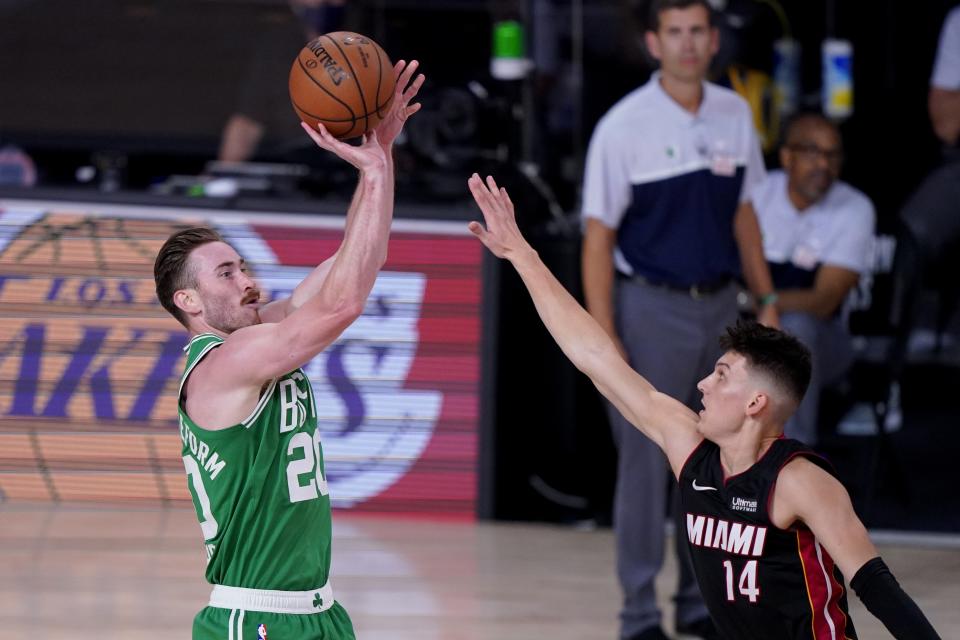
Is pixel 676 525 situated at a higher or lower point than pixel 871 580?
lower

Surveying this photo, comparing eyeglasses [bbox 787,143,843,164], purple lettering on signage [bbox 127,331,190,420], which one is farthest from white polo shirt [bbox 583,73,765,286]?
purple lettering on signage [bbox 127,331,190,420]

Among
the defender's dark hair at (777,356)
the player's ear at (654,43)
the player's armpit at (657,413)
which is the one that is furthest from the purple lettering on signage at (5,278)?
the defender's dark hair at (777,356)

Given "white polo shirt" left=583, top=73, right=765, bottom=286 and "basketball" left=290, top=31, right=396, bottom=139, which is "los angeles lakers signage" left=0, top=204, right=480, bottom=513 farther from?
"basketball" left=290, top=31, right=396, bottom=139

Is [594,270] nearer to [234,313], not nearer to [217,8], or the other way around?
[234,313]

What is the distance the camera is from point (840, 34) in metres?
8.66

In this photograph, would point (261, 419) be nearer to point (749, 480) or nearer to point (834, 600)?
point (749, 480)

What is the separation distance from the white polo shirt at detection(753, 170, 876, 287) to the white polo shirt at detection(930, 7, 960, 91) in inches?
38.4

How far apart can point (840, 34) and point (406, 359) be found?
141 inches

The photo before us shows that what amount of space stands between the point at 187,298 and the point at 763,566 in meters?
1.43

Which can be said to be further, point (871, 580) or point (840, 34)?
point (840, 34)

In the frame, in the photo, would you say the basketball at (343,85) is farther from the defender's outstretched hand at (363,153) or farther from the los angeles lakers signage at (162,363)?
the los angeles lakers signage at (162,363)

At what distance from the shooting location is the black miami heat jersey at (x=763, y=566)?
130 inches

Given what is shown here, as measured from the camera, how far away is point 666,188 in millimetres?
5176

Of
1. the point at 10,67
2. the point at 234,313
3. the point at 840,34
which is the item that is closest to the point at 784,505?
the point at 234,313
